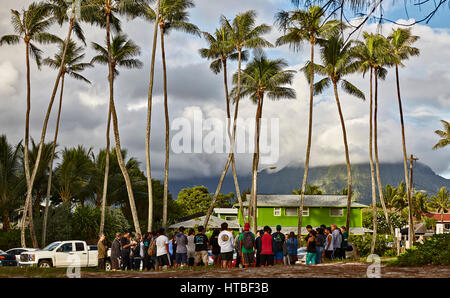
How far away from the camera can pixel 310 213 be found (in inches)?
2315

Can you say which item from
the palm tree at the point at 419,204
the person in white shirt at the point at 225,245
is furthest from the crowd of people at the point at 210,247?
the palm tree at the point at 419,204

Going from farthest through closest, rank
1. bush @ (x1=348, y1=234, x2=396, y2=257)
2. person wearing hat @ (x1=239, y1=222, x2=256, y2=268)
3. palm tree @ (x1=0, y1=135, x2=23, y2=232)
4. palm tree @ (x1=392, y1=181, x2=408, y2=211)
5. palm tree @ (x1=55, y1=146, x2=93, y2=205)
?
palm tree @ (x1=392, y1=181, x2=408, y2=211) < palm tree @ (x1=55, y1=146, x2=93, y2=205) < palm tree @ (x1=0, y1=135, x2=23, y2=232) < bush @ (x1=348, y1=234, x2=396, y2=257) < person wearing hat @ (x1=239, y1=222, x2=256, y2=268)

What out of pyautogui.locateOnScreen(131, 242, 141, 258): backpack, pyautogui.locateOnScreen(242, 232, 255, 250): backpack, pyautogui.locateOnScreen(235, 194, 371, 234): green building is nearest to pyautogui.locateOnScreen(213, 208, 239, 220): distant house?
pyautogui.locateOnScreen(235, 194, 371, 234): green building

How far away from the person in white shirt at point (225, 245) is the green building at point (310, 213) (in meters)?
40.0

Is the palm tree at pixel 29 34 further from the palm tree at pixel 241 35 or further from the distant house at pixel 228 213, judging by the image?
the distant house at pixel 228 213

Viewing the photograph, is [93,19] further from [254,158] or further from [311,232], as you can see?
[311,232]

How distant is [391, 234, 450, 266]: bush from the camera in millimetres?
15901

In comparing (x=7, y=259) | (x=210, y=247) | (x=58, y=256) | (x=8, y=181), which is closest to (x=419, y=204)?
(x=8, y=181)

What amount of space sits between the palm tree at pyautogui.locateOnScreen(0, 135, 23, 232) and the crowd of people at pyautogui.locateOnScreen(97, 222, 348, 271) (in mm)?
25085

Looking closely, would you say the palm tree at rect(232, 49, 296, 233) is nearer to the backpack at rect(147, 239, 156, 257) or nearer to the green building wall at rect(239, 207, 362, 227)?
the green building wall at rect(239, 207, 362, 227)

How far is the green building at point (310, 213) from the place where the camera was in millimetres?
58688

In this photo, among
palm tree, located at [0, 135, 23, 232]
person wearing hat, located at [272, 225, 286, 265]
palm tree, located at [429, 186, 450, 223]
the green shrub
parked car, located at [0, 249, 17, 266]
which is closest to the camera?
person wearing hat, located at [272, 225, 286, 265]
